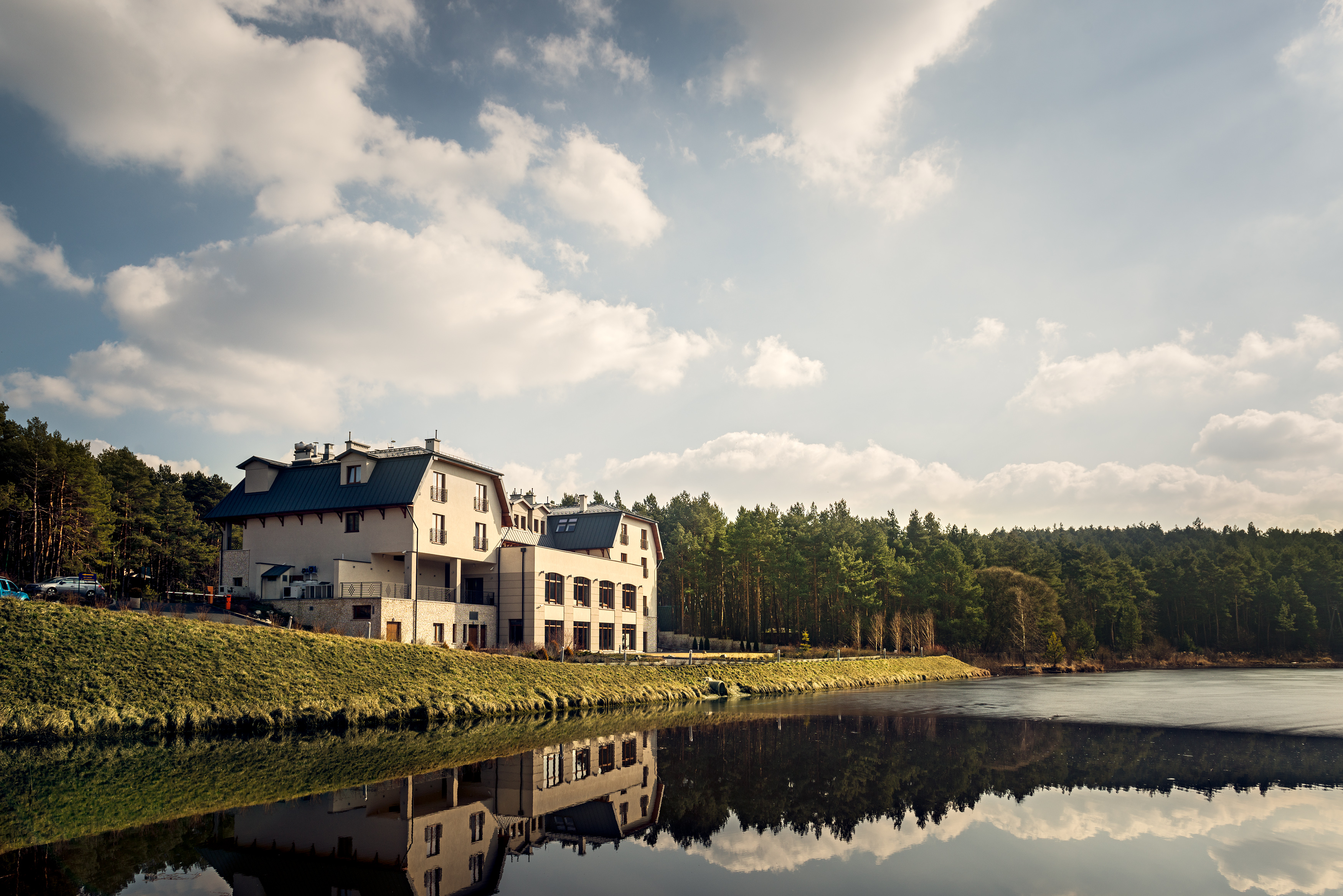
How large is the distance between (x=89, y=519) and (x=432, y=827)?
54.1 m

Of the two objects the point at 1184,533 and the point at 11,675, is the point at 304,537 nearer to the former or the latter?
the point at 11,675

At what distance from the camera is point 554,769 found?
16.3 m

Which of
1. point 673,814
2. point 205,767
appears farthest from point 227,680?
point 673,814

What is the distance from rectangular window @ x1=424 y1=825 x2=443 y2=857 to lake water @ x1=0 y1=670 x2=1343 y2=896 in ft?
0.14

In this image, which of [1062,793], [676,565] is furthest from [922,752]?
[676,565]

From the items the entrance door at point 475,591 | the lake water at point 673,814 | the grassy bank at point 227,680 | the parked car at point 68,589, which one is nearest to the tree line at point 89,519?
the parked car at point 68,589

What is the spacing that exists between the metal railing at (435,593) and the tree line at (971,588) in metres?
39.1

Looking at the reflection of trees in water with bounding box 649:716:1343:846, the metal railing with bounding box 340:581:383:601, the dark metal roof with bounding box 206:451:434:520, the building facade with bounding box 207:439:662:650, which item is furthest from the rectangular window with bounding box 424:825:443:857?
the dark metal roof with bounding box 206:451:434:520

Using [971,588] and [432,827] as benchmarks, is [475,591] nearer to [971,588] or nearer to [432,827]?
[432,827]

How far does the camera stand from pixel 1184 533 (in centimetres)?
14438

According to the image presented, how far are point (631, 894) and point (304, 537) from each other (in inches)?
1547

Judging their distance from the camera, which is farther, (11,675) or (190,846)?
(11,675)

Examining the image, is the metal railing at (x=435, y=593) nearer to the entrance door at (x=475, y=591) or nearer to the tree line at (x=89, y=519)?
the entrance door at (x=475, y=591)

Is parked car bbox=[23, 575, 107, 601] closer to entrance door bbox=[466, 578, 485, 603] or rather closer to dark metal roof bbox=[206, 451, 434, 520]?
dark metal roof bbox=[206, 451, 434, 520]
